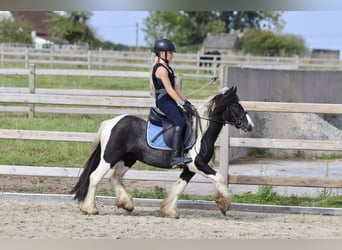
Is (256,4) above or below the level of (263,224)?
above

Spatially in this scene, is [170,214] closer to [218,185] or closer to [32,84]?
[218,185]

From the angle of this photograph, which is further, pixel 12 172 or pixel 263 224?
pixel 12 172

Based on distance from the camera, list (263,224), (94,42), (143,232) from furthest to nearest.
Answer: (94,42) → (263,224) → (143,232)

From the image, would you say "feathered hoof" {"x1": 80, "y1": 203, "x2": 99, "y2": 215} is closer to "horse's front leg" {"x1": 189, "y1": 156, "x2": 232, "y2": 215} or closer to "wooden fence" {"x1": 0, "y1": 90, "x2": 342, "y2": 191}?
"wooden fence" {"x1": 0, "y1": 90, "x2": 342, "y2": 191}

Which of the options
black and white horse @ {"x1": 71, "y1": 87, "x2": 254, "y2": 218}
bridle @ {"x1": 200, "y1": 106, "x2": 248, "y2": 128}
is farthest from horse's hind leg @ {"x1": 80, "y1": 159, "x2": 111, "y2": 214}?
bridle @ {"x1": 200, "y1": 106, "x2": 248, "y2": 128}

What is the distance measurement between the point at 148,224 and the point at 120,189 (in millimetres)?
715

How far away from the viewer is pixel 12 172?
8156 mm

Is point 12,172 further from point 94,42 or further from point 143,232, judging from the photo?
point 94,42

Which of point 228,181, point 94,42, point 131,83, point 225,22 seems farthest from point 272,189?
point 225,22

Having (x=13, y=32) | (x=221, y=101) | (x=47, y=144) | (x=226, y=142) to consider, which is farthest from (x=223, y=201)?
(x=13, y=32)

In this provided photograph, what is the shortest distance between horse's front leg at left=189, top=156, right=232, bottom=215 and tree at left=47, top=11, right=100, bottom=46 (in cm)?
4399

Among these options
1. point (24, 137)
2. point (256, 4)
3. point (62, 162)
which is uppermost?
point (256, 4)

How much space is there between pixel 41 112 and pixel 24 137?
7.92 metres

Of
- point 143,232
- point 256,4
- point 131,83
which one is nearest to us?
point 143,232
